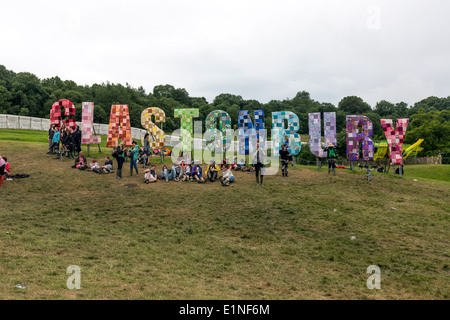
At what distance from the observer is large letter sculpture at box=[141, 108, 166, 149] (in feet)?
86.2

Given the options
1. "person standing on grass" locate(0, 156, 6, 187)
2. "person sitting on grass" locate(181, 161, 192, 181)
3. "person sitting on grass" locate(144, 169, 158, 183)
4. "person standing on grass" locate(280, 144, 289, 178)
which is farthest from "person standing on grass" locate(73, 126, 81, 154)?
"person standing on grass" locate(280, 144, 289, 178)

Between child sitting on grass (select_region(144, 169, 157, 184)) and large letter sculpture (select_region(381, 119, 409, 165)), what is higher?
large letter sculpture (select_region(381, 119, 409, 165))

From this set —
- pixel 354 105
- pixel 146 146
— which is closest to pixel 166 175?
pixel 146 146

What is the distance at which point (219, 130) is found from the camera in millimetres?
27031

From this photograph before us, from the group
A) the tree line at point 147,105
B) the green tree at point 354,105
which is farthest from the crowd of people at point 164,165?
the green tree at point 354,105

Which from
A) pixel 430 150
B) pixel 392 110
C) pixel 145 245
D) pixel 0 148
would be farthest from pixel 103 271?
pixel 392 110

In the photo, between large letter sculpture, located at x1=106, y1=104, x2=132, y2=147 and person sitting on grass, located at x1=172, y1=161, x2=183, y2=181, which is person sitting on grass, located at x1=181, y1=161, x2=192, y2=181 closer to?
person sitting on grass, located at x1=172, y1=161, x2=183, y2=181

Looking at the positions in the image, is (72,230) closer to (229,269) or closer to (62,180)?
(229,269)

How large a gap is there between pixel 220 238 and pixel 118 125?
16.1 meters

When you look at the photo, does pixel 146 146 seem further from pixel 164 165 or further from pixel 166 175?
pixel 166 175

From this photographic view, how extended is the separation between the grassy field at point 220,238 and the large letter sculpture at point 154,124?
20.0 ft

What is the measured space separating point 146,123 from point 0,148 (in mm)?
12602

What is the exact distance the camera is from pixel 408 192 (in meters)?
21.0

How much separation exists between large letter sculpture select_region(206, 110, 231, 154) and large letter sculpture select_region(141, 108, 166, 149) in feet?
11.8
